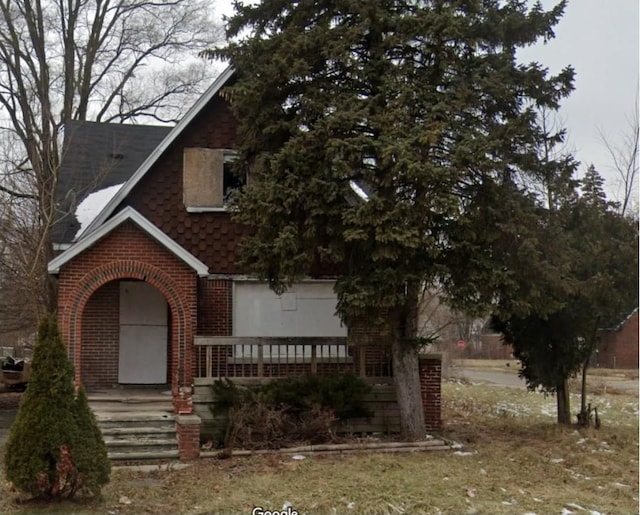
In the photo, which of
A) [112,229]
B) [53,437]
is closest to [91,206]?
[112,229]

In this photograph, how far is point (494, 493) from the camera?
26.8ft

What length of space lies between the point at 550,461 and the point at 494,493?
7.45 ft

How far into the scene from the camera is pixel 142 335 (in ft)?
44.9

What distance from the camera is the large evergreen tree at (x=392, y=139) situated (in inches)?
389

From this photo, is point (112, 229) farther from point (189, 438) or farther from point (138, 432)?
point (189, 438)

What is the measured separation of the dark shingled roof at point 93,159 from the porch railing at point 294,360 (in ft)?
12.9

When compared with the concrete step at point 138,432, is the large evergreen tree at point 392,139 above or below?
above

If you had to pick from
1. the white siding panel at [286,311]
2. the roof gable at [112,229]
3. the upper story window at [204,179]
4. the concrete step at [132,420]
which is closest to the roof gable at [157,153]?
the upper story window at [204,179]

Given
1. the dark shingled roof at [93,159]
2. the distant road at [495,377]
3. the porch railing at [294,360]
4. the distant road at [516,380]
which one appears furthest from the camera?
the distant road at [495,377]

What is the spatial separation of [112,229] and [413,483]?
6.47 m

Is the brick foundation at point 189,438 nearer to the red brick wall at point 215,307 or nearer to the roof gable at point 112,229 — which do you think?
the roof gable at point 112,229

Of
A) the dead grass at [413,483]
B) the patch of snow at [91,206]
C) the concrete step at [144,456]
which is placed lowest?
the dead grass at [413,483]

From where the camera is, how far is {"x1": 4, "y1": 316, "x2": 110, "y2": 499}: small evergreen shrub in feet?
23.8

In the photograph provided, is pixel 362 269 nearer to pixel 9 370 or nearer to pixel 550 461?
pixel 550 461
